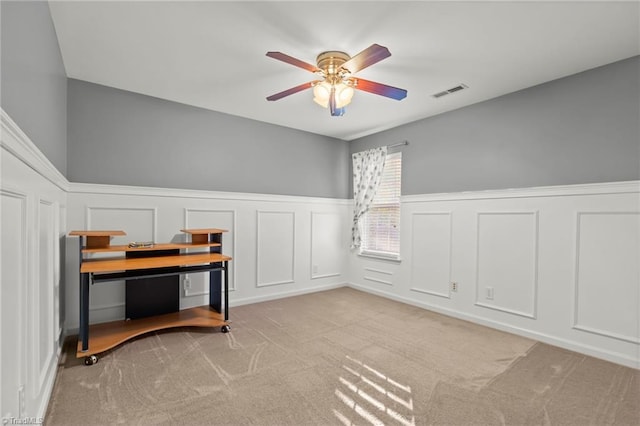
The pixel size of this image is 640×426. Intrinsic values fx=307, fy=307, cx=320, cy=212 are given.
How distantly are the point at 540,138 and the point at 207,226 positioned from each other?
12.1 ft

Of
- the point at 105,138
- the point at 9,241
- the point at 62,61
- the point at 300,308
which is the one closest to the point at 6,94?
the point at 9,241

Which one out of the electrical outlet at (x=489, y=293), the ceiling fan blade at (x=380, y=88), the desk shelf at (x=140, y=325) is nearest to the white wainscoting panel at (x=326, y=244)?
the desk shelf at (x=140, y=325)

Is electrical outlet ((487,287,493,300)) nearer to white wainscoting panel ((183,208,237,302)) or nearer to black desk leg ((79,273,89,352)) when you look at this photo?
white wainscoting panel ((183,208,237,302))

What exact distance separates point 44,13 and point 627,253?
440cm

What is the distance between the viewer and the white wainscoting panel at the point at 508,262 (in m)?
2.99

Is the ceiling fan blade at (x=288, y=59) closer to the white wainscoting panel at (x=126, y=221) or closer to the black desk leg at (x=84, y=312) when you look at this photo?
the black desk leg at (x=84, y=312)

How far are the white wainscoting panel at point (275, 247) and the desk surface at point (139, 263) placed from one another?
1.04m

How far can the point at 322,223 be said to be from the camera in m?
4.79

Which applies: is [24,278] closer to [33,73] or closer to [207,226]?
[33,73]

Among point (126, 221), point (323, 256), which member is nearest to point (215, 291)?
point (126, 221)

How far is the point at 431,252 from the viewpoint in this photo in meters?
3.85

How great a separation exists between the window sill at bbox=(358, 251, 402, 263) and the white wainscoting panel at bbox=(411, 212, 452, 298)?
0.84 feet

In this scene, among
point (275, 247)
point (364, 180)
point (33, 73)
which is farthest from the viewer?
point (364, 180)

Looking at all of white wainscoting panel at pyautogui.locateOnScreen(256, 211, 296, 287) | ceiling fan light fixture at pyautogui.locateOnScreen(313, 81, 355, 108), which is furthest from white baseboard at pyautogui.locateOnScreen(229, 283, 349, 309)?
ceiling fan light fixture at pyautogui.locateOnScreen(313, 81, 355, 108)
